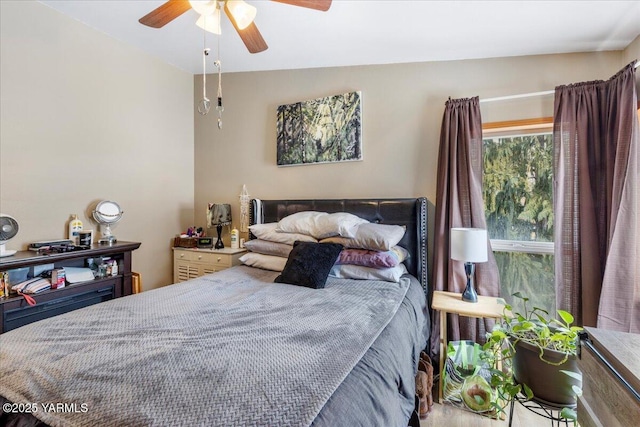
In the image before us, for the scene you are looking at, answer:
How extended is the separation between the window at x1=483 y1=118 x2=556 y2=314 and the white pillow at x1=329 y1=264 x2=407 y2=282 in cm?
95

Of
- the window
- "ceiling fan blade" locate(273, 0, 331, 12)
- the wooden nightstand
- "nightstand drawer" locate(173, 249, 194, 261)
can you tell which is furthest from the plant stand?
"nightstand drawer" locate(173, 249, 194, 261)

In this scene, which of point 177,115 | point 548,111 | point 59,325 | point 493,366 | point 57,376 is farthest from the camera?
point 177,115

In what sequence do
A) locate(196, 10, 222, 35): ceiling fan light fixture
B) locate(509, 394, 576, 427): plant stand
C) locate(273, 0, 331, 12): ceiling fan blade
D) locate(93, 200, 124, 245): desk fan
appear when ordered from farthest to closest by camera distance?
locate(93, 200, 124, 245): desk fan → locate(196, 10, 222, 35): ceiling fan light fixture → locate(273, 0, 331, 12): ceiling fan blade → locate(509, 394, 576, 427): plant stand

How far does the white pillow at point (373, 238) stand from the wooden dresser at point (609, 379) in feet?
4.09

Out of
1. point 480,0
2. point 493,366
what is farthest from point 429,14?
point 493,366

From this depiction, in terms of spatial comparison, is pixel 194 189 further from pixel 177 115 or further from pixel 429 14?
pixel 429 14

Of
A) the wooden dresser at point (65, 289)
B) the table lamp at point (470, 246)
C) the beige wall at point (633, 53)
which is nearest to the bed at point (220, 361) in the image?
the table lamp at point (470, 246)

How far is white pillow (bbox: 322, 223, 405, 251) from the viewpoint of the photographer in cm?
224

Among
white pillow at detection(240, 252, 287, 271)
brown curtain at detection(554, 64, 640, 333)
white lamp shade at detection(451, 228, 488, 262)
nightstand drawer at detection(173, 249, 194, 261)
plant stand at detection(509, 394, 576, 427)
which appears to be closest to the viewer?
plant stand at detection(509, 394, 576, 427)

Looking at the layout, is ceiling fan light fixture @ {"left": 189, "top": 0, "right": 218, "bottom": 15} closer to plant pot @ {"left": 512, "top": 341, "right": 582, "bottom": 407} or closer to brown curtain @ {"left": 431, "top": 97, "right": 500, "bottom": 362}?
brown curtain @ {"left": 431, "top": 97, "right": 500, "bottom": 362}

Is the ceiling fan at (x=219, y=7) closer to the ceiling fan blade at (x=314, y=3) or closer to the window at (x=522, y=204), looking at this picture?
the ceiling fan blade at (x=314, y=3)

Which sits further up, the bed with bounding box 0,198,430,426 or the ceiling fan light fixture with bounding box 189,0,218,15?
the ceiling fan light fixture with bounding box 189,0,218,15

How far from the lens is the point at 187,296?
72.3 inches

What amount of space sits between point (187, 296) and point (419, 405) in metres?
1.59
